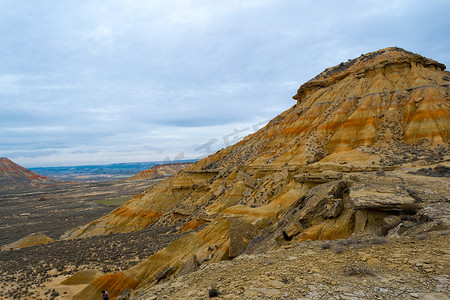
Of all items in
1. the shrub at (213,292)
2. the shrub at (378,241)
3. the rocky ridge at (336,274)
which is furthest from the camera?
the shrub at (378,241)

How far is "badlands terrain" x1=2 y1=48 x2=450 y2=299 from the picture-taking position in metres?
6.16

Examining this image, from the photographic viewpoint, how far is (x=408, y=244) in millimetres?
6754

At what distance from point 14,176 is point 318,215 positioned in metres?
210

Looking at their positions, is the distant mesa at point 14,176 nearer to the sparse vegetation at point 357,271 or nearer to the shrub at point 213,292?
the shrub at point 213,292

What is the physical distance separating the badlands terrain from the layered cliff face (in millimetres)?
113

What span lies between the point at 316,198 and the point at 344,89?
29114mm

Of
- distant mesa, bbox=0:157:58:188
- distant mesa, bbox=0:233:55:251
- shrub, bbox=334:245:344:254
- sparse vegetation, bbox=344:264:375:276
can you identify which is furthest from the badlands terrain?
distant mesa, bbox=0:157:58:188

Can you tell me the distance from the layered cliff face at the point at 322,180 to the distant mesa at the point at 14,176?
157 m

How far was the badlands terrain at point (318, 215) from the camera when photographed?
20.2 ft

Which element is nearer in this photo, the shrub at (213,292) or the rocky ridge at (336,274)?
the rocky ridge at (336,274)

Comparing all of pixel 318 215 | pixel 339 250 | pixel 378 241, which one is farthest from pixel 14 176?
pixel 378 241

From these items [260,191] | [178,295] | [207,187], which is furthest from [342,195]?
[207,187]

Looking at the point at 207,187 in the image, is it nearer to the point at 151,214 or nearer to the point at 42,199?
the point at 151,214

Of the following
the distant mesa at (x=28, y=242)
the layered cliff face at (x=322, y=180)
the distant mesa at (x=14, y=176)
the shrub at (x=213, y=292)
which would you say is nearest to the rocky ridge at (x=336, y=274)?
the shrub at (x=213, y=292)
